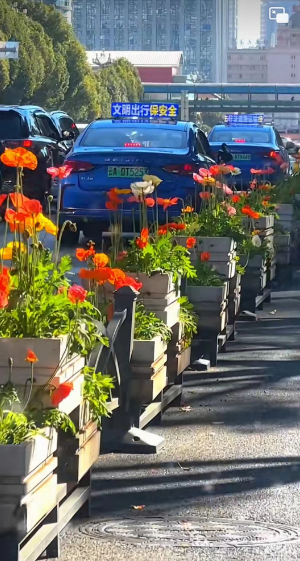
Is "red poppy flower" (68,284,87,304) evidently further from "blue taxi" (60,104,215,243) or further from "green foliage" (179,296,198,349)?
"blue taxi" (60,104,215,243)

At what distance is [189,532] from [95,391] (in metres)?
0.60

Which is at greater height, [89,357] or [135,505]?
[89,357]

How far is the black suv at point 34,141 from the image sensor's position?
20391 mm

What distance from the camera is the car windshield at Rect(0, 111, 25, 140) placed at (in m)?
22.4

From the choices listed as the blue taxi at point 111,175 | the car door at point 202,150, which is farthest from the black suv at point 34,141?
A: the blue taxi at point 111,175

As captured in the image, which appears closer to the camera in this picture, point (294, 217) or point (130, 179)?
point (130, 179)

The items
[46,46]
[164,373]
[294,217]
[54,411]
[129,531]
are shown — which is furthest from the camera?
[46,46]

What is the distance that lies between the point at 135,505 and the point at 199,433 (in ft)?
4.77

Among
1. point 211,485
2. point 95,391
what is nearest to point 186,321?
point 211,485

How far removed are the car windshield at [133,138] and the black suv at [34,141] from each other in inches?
144

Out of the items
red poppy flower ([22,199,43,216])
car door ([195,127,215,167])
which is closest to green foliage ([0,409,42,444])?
red poppy flower ([22,199,43,216])

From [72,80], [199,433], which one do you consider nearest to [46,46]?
[72,80]

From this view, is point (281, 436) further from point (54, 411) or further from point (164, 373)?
point (54, 411)

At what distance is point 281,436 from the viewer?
6.70 meters
